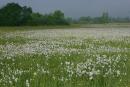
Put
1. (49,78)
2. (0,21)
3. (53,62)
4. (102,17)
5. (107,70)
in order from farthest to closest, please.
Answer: (102,17)
(0,21)
(53,62)
(107,70)
(49,78)

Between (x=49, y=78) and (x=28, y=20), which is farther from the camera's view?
(x=28, y=20)

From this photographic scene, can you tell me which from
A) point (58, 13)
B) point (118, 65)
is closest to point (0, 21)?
point (58, 13)

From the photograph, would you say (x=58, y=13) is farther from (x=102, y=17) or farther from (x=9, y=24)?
(x=102, y=17)

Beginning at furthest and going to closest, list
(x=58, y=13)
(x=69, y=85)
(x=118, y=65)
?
(x=58, y=13) < (x=118, y=65) < (x=69, y=85)

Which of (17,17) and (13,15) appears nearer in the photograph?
(17,17)

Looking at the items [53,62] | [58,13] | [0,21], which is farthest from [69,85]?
[58,13]

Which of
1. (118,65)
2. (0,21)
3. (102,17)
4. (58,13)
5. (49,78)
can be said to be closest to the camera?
(49,78)

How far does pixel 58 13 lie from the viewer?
128375mm

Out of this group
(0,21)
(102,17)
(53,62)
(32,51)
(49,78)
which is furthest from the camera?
(102,17)

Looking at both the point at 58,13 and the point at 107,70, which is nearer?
the point at 107,70

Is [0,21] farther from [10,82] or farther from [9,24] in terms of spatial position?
[10,82]

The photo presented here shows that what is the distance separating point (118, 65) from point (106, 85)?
3241 mm

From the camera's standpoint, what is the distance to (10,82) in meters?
11.6

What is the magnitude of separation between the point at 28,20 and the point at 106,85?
290ft
